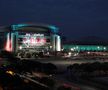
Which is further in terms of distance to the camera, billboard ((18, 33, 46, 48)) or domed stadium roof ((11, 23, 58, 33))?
domed stadium roof ((11, 23, 58, 33))

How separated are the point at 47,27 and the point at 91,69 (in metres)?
88.1

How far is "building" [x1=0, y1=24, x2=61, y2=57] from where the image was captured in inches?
4528

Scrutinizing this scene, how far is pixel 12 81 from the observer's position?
61.8 ft

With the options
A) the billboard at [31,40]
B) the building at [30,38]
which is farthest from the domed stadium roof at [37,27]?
the billboard at [31,40]

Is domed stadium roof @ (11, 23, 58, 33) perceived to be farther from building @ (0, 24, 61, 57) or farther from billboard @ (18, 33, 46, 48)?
billboard @ (18, 33, 46, 48)

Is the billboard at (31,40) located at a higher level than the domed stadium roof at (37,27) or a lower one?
lower

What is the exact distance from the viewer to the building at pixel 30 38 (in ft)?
377

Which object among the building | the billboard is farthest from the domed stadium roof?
the billboard

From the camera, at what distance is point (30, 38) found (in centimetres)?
11588

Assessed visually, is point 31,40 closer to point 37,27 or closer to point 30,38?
point 30,38

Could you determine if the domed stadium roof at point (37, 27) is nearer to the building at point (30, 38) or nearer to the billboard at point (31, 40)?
→ the building at point (30, 38)

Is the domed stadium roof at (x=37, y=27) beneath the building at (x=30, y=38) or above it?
above

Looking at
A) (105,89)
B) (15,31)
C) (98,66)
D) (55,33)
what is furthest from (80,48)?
(105,89)

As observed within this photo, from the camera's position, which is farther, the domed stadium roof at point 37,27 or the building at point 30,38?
the domed stadium roof at point 37,27
